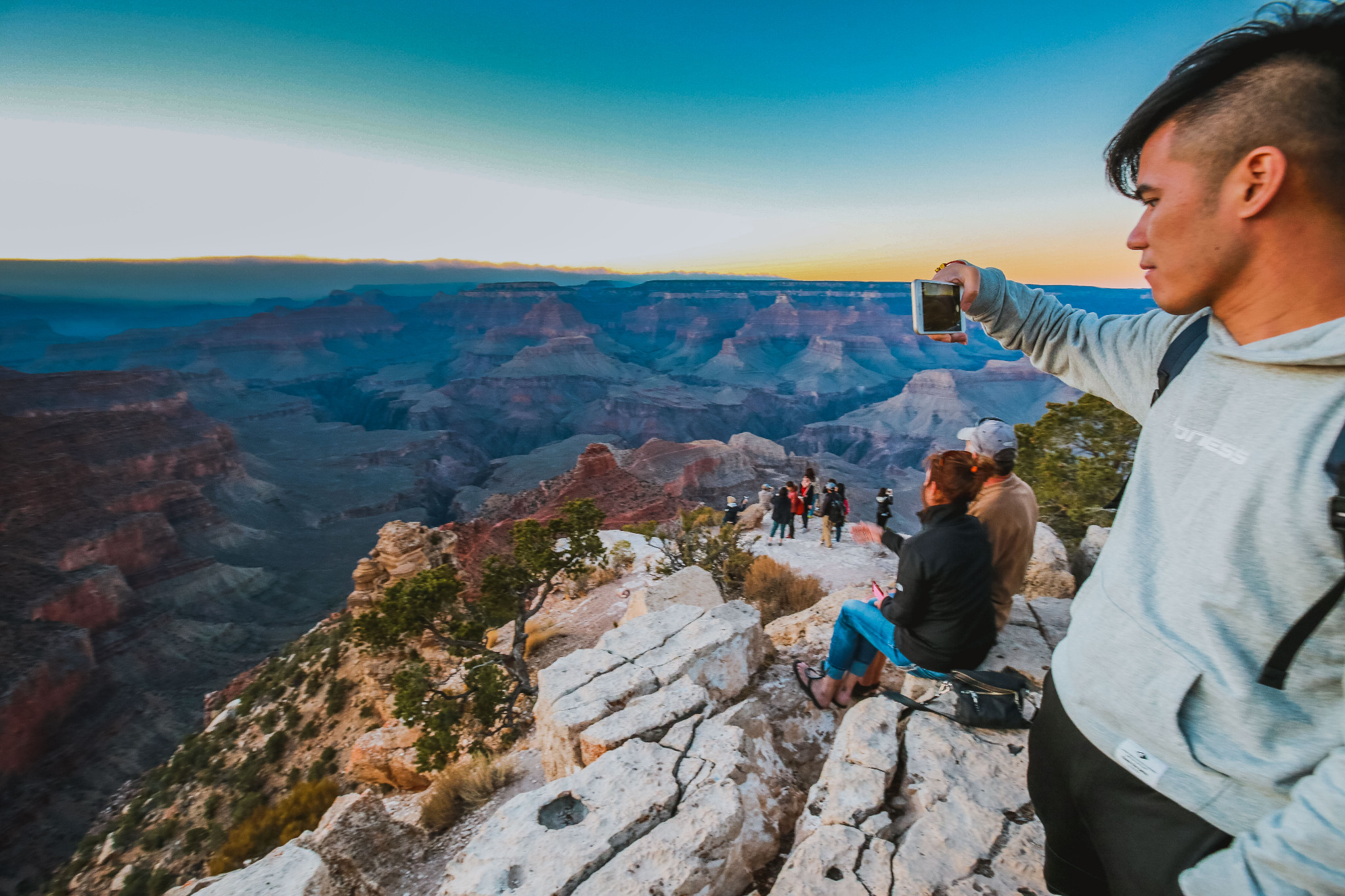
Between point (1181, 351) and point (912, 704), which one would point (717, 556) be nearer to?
point (912, 704)

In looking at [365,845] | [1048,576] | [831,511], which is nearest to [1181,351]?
[365,845]

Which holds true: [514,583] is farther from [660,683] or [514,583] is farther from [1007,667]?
[1007,667]

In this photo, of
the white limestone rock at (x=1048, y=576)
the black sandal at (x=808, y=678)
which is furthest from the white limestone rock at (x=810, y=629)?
the white limestone rock at (x=1048, y=576)

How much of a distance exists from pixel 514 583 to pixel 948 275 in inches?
349

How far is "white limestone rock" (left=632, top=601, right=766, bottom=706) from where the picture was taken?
3.99m

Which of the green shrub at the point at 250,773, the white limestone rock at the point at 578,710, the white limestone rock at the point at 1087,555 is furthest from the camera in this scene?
the green shrub at the point at 250,773

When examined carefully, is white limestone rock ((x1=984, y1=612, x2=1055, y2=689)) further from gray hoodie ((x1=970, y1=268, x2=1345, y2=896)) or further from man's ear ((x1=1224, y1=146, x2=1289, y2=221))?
man's ear ((x1=1224, y1=146, x2=1289, y2=221))

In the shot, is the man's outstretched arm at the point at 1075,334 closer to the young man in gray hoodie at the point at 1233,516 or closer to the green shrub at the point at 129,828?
the young man in gray hoodie at the point at 1233,516

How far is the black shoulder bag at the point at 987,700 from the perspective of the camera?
2744 millimetres

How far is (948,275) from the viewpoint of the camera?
1.85 meters

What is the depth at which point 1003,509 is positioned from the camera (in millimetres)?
3283

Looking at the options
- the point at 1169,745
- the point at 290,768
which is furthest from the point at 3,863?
the point at 1169,745

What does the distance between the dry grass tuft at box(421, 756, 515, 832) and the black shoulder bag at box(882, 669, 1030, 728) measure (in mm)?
3544

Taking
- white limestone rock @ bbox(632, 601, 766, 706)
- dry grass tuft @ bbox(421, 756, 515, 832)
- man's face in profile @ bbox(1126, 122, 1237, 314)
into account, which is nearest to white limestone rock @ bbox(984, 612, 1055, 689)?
white limestone rock @ bbox(632, 601, 766, 706)
